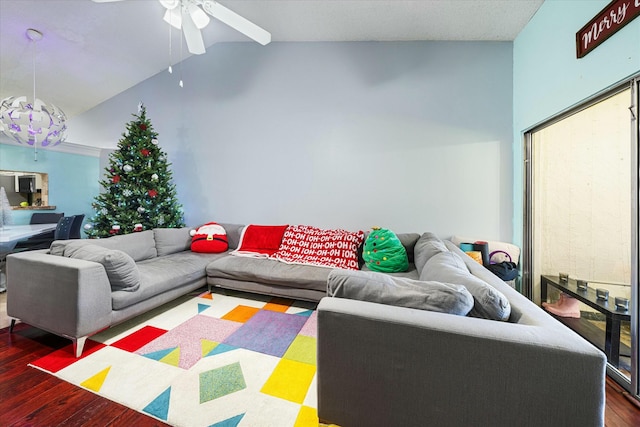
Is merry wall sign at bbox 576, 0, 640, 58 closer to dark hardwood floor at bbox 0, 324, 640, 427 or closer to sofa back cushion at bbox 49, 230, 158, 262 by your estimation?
dark hardwood floor at bbox 0, 324, 640, 427

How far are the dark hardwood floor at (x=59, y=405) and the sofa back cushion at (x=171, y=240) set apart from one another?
1.51 meters

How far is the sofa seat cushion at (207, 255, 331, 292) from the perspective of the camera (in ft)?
8.08

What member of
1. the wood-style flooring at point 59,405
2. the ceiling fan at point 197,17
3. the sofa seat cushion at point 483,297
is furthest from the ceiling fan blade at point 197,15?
the wood-style flooring at point 59,405

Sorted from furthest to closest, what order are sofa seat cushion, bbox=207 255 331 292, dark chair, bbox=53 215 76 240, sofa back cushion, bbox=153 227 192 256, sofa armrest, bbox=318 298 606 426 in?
dark chair, bbox=53 215 76 240, sofa back cushion, bbox=153 227 192 256, sofa seat cushion, bbox=207 255 331 292, sofa armrest, bbox=318 298 606 426

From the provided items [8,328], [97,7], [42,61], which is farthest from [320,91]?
[8,328]

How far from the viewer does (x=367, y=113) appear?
325cm

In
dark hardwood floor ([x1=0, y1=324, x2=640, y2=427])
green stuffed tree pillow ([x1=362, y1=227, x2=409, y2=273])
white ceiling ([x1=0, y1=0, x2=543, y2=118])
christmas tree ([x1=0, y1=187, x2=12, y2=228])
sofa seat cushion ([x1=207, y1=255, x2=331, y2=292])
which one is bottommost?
dark hardwood floor ([x1=0, y1=324, x2=640, y2=427])

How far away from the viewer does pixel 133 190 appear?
Answer: 3328mm

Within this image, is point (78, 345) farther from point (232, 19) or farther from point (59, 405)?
point (232, 19)

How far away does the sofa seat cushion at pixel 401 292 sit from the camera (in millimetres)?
1122

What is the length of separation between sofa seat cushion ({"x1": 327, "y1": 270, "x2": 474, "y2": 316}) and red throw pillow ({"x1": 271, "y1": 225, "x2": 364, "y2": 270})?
1.40 m

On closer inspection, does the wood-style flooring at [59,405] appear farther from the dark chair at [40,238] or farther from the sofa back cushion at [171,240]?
the dark chair at [40,238]

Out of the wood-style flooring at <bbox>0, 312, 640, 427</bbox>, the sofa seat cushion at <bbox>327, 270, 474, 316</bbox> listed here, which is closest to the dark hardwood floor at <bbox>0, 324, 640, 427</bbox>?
the wood-style flooring at <bbox>0, 312, 640, 427</bbox>

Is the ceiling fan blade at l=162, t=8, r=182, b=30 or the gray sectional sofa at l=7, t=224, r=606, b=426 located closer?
the gray sectional sofa at l=7, t=224, r=606, b=426
